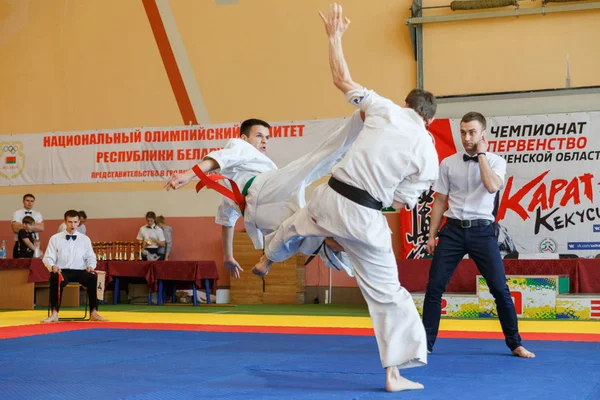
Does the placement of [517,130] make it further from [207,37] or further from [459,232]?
[459,232]

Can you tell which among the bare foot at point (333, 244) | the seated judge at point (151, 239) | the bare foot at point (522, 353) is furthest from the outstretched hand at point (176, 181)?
the seated judge at point (151, 239)

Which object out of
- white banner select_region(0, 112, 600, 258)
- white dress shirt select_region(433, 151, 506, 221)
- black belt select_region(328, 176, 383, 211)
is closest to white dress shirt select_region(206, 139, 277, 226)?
black belt select_region(328, 176, 383, 211)

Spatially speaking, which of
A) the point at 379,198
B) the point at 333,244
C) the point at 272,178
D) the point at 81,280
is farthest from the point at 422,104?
the point at 81,280

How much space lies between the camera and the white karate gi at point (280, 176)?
426 centimetres

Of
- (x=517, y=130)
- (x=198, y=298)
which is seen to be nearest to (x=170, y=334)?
(x=198, y=298)

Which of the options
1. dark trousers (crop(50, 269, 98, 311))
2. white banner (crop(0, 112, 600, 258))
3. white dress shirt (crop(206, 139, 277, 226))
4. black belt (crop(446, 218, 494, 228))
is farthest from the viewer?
white banner (crop(0, 112, 600, 258))

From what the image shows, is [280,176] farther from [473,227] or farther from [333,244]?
[473,227]

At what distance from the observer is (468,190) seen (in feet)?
17.3

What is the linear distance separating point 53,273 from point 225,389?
17.9 feet

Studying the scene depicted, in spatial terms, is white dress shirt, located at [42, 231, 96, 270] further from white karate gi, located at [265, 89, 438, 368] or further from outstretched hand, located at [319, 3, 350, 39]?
outstretched hand, located at [319, 3, 350, 39]

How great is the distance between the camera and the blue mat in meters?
3.78

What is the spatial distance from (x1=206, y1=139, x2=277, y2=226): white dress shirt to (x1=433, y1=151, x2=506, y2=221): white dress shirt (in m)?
1.40

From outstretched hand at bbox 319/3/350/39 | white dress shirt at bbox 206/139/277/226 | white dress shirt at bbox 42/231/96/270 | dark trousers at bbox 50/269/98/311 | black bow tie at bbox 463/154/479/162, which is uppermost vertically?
outstretched hand at bbox 319/3/350/39

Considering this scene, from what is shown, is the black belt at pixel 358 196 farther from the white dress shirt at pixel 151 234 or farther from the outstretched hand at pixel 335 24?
the white dress shirt at pixel 151 234
